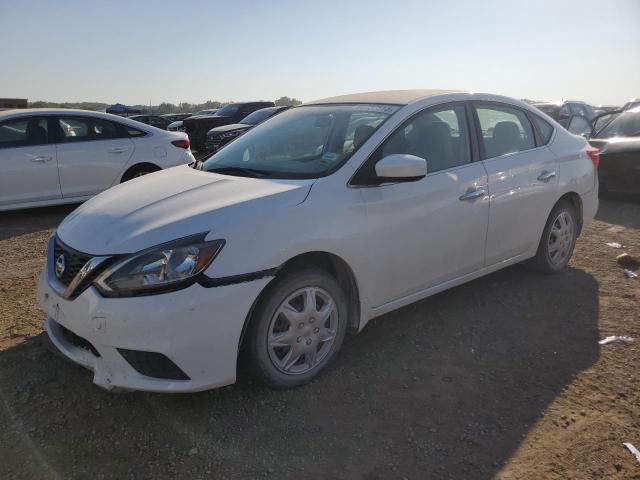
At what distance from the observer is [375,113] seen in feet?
12.0

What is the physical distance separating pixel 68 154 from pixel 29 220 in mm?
1064

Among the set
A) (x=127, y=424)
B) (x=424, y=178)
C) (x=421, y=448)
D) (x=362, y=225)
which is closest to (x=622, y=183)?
(x=424, y=178)

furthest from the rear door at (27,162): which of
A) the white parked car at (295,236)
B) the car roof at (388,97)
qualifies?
the car roof at (388,97)

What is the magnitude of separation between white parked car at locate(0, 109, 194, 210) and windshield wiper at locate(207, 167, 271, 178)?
449 cm

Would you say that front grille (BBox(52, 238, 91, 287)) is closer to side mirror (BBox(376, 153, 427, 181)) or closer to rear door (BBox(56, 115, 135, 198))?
side mirror (BBox(376, 153, 427, 181))

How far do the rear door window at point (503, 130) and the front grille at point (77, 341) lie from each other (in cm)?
290

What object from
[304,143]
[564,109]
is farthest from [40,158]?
[564,109]

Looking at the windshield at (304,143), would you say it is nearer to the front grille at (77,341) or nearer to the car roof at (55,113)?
the front grille at (77,341)

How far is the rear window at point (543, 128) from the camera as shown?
4.64 m

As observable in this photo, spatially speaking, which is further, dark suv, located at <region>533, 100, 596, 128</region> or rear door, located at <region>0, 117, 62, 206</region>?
dark suv, located at <region>533, 100, 596, 128</region>

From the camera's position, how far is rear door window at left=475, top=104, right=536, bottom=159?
4103 millimetres

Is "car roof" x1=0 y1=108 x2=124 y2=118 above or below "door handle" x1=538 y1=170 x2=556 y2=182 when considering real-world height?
above

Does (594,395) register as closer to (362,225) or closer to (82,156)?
(362,225)

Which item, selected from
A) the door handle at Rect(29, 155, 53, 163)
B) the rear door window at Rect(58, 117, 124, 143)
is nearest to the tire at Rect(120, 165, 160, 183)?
the rear door window at Rect(58, 117, 124, 143)
